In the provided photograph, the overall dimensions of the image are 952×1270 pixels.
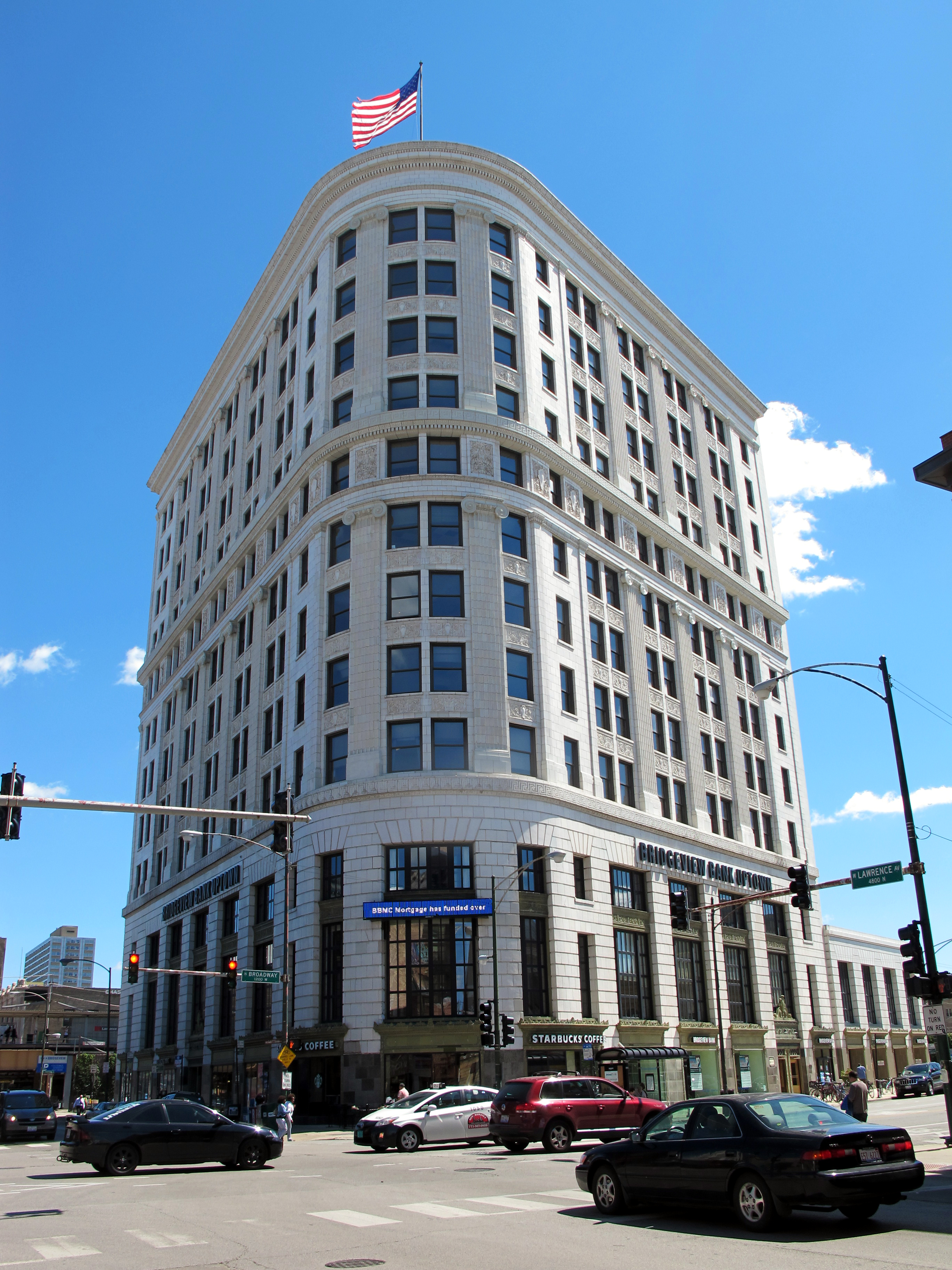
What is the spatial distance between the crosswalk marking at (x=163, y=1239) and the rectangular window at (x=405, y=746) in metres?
32.1

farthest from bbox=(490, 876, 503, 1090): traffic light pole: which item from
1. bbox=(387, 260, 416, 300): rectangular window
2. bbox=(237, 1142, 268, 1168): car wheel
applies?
bbox=(387, 260, 416, 300): rectangular window

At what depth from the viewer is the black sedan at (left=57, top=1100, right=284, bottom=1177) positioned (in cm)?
2202

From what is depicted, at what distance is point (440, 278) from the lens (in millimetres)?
54938

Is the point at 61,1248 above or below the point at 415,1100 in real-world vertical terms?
above

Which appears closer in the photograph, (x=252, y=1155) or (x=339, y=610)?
(x=252, y=1155)

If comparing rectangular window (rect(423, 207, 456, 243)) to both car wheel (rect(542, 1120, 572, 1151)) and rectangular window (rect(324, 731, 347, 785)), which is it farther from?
car wheel (rect(542, 1120, 572, 1151))

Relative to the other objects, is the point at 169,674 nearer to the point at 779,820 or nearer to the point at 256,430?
the point at 256,430

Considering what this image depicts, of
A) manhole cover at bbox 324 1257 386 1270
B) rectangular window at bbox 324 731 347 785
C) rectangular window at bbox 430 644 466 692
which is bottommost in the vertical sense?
manhole cover at bbox 324 1257 386 1270

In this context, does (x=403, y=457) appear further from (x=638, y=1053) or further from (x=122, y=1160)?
(x=122, y=1160)

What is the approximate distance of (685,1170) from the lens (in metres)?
13.2

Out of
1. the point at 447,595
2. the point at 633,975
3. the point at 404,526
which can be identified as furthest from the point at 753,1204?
the point at 404,526

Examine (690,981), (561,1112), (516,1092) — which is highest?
(690,981)

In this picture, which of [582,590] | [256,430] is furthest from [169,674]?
[582,590]

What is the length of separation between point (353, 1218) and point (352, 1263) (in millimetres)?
4001
